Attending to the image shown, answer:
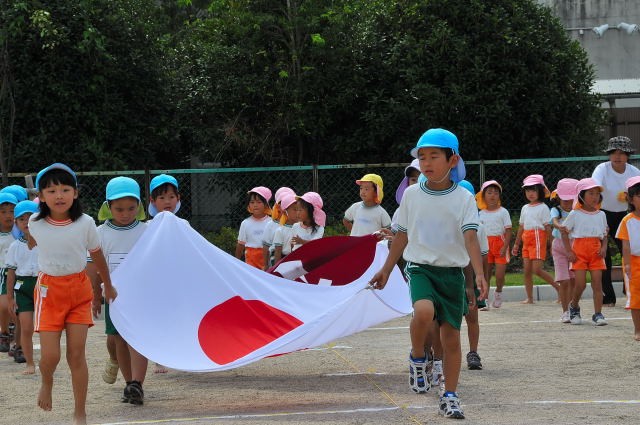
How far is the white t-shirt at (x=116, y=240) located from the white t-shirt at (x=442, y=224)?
2234 millimetres

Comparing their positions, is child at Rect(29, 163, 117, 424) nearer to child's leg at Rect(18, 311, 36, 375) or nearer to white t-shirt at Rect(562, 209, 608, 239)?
child's leg at Rect(18, 311, 36, 375)

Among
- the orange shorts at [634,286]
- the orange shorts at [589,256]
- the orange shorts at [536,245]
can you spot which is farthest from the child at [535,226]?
the orange shorts at [634,286]

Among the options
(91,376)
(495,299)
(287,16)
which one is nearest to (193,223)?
(287,16)

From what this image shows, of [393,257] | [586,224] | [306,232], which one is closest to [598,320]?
[586,224]

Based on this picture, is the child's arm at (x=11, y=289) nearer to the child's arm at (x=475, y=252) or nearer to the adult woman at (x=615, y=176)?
the child's arm at (x=475, y=252)

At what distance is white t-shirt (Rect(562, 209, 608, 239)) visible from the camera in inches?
453

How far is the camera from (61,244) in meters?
6.68

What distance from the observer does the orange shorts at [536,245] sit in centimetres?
1382

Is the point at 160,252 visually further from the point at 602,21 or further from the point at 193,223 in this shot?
the point at 602,21

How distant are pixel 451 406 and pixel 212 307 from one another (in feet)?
7.94

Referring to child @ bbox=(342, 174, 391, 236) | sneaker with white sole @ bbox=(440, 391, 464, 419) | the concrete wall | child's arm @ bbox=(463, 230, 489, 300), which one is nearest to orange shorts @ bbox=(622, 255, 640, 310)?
child @ bbox=(342, 174, 391, 236)

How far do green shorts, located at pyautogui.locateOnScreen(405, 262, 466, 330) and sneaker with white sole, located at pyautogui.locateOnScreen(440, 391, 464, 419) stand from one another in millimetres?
492

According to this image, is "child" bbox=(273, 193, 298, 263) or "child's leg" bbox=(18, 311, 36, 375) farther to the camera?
"child" bbox=(273, 193, 298, 263)

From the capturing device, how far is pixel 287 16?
1892 cm
